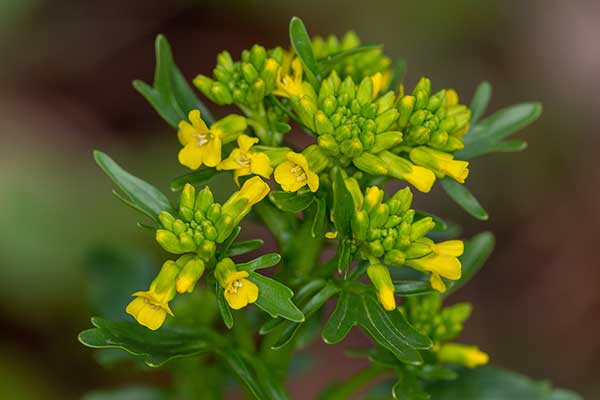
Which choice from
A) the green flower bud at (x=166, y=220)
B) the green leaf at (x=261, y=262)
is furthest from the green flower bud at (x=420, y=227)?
the green flower bud at (x=166, y=220)

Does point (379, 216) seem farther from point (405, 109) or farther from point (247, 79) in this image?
point (247, 79)

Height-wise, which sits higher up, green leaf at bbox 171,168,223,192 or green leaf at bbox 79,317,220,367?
green leaf at bbox 171,168,223,192

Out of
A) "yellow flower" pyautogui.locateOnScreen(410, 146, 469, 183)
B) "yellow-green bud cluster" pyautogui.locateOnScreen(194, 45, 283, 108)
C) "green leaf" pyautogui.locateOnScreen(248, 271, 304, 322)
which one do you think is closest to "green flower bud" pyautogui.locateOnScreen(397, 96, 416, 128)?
"yellow flower" pyautogui.locateOnScreen(410, 146, 469, 183)

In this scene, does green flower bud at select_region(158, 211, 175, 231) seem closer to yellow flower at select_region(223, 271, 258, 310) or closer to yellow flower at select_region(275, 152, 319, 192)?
yellow flower at select_region(223, 271, 258, 310)

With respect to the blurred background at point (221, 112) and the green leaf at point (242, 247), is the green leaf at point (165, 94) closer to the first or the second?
the green leaf at point (242, 247)

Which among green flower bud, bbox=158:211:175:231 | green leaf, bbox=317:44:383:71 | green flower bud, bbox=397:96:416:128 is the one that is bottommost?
green flower bud, bbox=397:96:416:128
